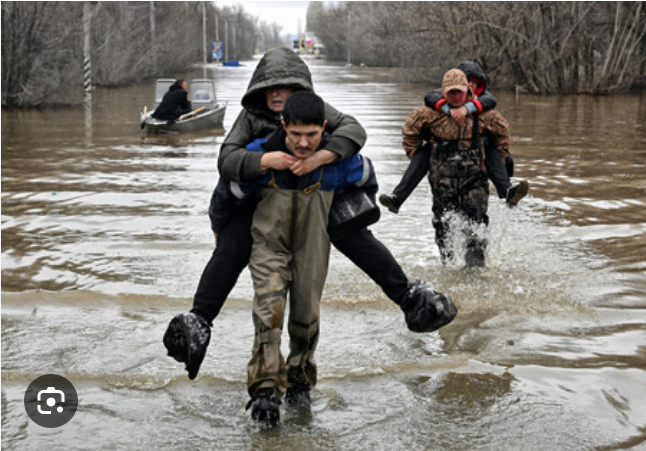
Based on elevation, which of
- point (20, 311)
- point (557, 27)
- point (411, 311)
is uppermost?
point (557, 27)

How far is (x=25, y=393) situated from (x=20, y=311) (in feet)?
6.24

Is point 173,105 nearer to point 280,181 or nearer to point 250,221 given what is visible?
point 250,221

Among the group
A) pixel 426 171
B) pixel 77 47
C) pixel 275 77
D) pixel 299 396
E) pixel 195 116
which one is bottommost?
pixel 299 396

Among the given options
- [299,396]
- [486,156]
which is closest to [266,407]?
[299,396]

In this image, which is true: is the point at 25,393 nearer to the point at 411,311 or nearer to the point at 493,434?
the point at 411,311

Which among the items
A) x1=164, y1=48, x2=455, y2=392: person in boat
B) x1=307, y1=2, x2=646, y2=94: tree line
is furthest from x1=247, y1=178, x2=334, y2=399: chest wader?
x1=307, y1=2, x2=646, y2=94: tree line

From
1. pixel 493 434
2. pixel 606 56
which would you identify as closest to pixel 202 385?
pixel 493 434

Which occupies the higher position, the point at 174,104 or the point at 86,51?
the point at 86,51

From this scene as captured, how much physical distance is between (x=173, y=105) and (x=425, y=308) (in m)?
18.1

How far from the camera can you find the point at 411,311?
5.12 metres

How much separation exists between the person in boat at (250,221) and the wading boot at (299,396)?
584mm

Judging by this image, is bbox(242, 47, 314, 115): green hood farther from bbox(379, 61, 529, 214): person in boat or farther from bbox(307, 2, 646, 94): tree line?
bbox(307, 2, 646, 94): tree line

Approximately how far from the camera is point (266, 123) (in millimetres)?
5020

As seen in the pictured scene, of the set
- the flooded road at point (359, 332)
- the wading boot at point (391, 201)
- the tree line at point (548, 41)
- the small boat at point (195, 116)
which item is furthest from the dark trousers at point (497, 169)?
the tree line at point (548, 41)
